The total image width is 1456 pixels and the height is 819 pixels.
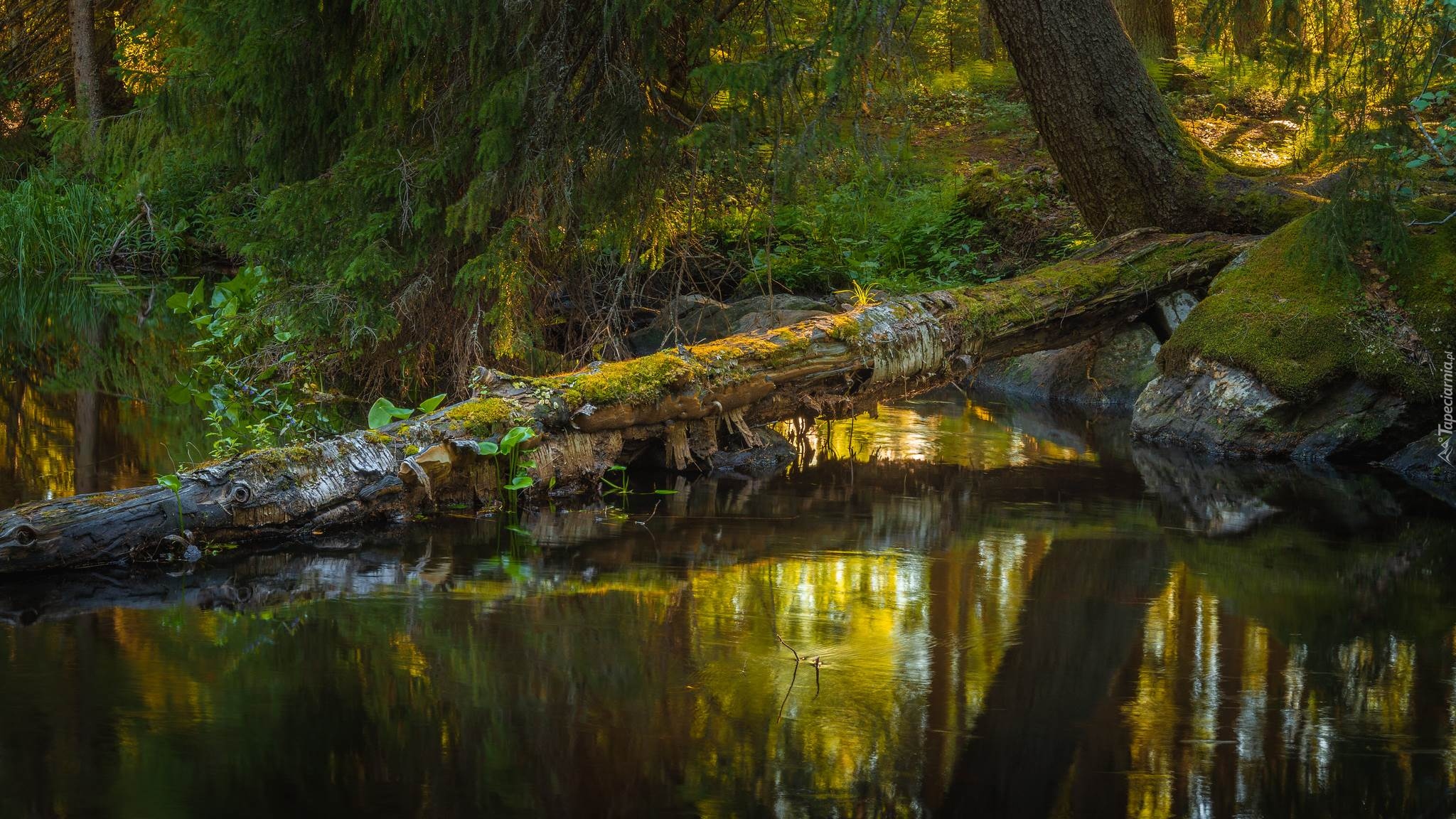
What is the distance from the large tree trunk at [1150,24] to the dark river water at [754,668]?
11.4 m

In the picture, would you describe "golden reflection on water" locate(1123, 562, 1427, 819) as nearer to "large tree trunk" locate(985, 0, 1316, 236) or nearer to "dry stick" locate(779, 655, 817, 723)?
"dry stick" locate(779, 655, 817, 723)

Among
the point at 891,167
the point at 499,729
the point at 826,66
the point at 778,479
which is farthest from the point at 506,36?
the point at 499,729

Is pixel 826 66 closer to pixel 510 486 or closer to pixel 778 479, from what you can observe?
pixel 778 479

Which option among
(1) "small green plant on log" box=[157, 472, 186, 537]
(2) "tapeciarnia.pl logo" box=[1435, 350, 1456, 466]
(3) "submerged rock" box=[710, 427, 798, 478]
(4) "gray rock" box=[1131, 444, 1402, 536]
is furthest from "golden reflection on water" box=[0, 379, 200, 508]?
(2) "tapeciarnia.pl logo" box=[1435, 350, 1456, 466]

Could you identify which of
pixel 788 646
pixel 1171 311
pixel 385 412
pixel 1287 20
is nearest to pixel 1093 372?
pixel 1171 311

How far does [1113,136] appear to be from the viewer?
8.88 meters

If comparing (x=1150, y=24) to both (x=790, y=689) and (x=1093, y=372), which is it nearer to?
(x=1093, y=372)

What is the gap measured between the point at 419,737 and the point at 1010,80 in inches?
643

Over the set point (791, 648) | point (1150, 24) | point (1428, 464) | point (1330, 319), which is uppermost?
point (1150, 24)

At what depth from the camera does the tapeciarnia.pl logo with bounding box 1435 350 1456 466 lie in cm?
737

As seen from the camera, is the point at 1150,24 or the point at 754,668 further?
the point at 1150,24

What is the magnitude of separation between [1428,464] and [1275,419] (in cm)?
90

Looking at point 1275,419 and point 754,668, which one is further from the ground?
point 1275,419

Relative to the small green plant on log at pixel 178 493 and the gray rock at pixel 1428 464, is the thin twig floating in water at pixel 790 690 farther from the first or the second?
the gray rock at pixel 1428 464
